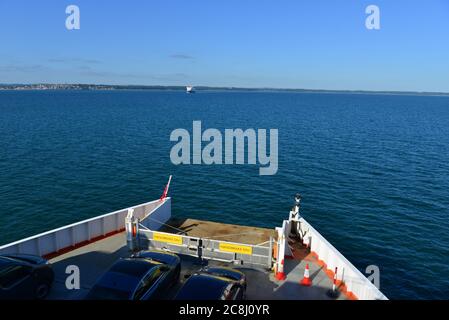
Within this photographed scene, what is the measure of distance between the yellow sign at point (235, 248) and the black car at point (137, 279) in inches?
85.6

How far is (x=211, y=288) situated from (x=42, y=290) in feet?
18.2

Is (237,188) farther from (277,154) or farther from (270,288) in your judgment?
(270,288)

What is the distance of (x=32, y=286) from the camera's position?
10375 millimetres

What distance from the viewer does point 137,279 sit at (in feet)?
32.4

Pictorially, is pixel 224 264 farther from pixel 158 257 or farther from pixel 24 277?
pixel 24 277

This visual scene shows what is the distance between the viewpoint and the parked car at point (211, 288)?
9.30 meters

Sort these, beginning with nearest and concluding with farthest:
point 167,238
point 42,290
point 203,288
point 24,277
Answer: point 203,288
point 24,277
point 42,290
point 167,238

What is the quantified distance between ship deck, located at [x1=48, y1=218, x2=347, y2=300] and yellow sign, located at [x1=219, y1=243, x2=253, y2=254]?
2.44ft

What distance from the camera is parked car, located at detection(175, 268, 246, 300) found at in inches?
366

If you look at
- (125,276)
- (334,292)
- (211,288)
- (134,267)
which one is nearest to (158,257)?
(134,267)
